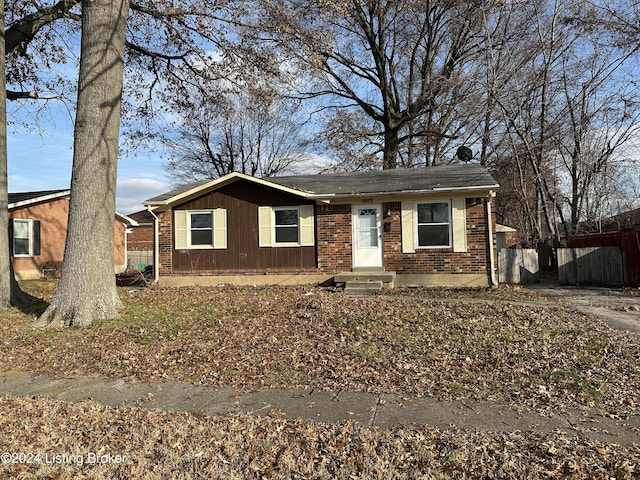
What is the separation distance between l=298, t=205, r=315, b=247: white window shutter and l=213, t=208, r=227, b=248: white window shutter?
2.61 m

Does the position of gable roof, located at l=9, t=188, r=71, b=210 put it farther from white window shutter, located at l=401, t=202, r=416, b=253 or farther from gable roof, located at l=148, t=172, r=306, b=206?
white window shutter, located at l=401, t=202, r=416, b=253

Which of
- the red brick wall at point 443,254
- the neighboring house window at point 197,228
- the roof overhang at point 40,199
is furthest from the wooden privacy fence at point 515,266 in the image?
the roof overhang at point 40,199

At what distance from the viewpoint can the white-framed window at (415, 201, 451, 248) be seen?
13.0 m

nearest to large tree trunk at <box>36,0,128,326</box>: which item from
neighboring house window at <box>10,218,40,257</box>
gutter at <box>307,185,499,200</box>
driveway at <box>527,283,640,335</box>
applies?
gutter at <box>307,185,499,200</box>

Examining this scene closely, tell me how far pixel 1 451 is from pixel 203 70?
13.0m

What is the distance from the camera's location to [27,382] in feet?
17.1

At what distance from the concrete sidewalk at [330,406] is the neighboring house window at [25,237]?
602 inches

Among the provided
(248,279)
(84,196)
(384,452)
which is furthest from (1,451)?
(248,279)

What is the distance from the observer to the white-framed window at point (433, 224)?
512 inches

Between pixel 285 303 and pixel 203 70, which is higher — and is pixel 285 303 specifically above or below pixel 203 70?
below

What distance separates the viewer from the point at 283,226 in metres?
14.1

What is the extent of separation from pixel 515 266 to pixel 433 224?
13.6ft

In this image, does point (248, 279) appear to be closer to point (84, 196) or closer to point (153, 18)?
point (84, 196)

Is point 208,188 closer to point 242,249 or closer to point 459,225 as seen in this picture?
point 242,249
